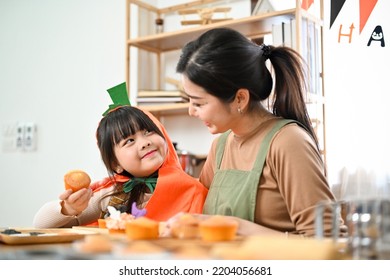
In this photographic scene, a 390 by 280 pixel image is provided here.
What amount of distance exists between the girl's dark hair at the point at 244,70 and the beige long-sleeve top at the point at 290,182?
0.20 ft

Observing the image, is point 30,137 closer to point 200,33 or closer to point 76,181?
point 200,33

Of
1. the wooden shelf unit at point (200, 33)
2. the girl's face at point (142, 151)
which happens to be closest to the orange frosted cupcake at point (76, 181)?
the girl's face at point (142, 151)

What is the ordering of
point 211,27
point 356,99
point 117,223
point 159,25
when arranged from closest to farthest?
1. point 117,223
2. point 356,99
3. point 211,27
4. point 159,25

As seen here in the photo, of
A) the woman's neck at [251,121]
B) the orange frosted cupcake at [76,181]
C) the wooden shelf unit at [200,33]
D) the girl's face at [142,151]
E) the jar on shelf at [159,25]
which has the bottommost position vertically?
the orange frosted cupcake at [76,181]

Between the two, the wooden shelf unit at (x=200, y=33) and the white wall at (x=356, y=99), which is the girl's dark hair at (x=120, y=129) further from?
the wooden shelf unit at (x=200, y=33)

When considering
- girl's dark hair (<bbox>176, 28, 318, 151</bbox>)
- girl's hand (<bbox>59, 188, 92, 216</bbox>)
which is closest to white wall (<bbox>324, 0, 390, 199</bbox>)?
girl's dark hair (<bbox>176, 28, 318, 151</bbox>)

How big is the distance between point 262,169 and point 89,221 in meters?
0.46

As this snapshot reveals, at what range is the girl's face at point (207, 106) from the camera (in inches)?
39.2

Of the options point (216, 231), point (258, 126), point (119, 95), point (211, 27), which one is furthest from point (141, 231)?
point (211, 27)

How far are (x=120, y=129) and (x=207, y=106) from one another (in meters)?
0.27

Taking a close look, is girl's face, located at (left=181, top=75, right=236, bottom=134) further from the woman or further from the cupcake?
the cupcake

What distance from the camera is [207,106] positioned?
100 centimetres

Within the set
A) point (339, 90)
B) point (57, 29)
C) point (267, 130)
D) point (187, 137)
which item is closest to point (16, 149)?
point (57, 29)

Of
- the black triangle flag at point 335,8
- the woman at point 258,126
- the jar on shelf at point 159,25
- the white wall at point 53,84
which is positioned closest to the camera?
the woman at point 258,126
